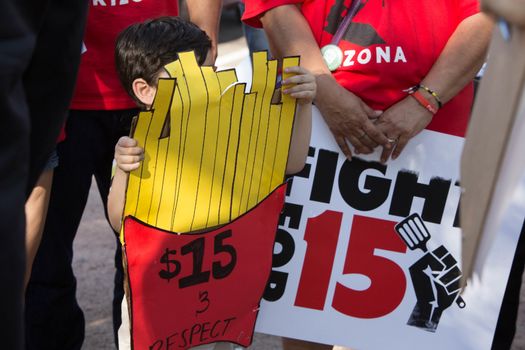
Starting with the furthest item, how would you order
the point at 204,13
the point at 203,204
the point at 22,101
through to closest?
1. the point at 204,13
2. the point at 203,204
3. the point at 22,101

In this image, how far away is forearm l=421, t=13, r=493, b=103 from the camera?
265 cm

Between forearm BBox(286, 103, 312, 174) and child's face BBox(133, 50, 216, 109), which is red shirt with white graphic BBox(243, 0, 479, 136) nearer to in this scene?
forearm BBox(286, 103, 312, 174)

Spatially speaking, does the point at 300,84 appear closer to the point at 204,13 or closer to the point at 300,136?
the point at 300,136

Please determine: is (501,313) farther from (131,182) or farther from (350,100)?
(131,182)

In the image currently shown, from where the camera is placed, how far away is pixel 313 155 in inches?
107

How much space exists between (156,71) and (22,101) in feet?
3.31

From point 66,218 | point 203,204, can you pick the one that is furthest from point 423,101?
point 66,218

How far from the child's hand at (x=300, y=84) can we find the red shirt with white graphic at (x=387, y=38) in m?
0.28

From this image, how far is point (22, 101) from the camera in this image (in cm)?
142

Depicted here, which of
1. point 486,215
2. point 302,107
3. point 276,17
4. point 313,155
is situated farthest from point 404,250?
point 486,215

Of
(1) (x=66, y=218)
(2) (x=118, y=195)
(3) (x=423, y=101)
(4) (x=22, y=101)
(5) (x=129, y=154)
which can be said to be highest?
(3) (x=423, y=101)

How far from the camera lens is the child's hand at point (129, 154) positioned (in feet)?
7.38

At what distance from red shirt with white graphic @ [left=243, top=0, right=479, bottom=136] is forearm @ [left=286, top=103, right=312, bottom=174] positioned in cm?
26

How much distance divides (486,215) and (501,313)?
1.62 m
